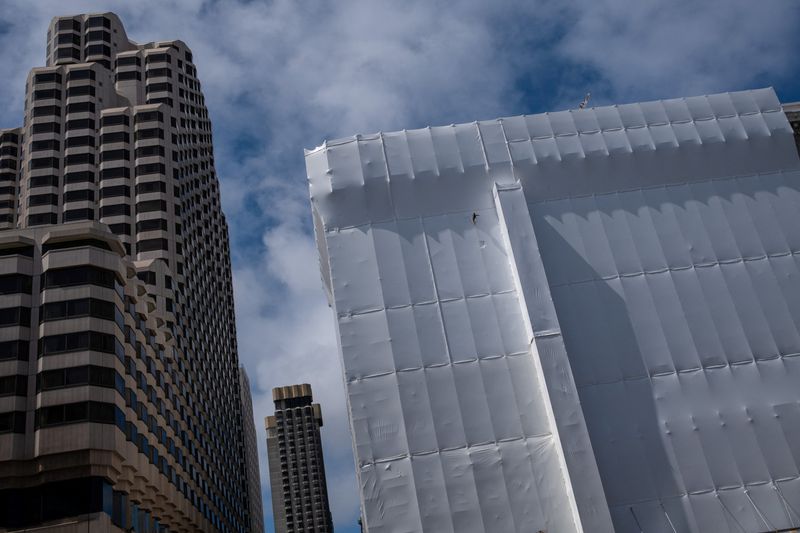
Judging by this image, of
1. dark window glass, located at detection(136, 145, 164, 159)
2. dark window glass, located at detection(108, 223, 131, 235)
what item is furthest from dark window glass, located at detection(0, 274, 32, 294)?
dark window glass, located at detection(136, 145, 164, 159)

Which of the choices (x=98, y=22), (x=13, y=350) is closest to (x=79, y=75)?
Answer: (x=98, y=22)

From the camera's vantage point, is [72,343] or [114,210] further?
[114,210]

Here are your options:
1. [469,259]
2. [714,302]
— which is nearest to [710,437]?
[714,302]

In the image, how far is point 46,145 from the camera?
322 ft

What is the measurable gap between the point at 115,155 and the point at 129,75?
21205 mm

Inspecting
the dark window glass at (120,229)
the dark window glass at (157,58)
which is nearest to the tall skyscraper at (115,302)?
the dark window glass at (120,229)

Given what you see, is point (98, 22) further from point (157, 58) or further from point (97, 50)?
point (157, 58)

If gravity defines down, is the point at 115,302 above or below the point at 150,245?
below

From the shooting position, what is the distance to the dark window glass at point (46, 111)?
329 feet

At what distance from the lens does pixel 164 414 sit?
69.2 m

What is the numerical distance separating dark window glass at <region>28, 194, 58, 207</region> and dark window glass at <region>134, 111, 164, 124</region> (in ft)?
53.4

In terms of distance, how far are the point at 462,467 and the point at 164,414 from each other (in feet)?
138

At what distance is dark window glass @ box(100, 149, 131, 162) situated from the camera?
9781 centimetres

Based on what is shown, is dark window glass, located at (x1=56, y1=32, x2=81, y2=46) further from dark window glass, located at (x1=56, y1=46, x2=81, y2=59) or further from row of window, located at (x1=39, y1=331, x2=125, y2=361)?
row of window, located at (x1=39, y1=331, x2=125, y2=361)
